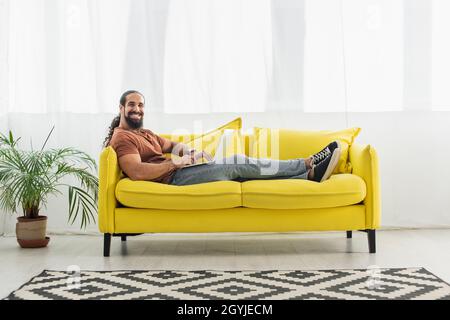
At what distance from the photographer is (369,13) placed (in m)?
4.48

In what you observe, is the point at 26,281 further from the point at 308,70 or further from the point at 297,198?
the point at 308,70

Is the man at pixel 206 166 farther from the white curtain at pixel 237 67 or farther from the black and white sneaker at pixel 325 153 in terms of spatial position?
the white curtain at pixel 237 67

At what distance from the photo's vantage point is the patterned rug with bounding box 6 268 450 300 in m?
2.55

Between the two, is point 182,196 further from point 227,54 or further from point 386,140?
point 386,140

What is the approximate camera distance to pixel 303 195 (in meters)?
3.39

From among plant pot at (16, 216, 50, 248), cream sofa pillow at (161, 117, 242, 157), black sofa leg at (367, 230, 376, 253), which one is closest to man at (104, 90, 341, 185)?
A: cream sofa pillow at (161, 117, 242, 157)

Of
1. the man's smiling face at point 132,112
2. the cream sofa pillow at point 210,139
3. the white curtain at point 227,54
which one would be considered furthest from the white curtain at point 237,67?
the man's smiling face at point 132,112

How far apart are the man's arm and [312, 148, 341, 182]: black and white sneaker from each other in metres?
0.79

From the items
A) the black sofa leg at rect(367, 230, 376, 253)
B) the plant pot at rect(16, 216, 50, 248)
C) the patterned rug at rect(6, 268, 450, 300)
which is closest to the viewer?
the patterned rug at rect(6, 268, 450, 300)

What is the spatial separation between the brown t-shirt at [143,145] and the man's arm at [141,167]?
2 centimetres

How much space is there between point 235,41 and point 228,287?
229 cm

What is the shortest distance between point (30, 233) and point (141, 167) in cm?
92

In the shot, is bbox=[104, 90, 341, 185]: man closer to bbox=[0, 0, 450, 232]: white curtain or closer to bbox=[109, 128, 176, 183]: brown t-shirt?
bbox=[109, 128, 176, 183]: brown t-shirt

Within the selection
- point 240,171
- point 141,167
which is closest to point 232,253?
point 240,171
